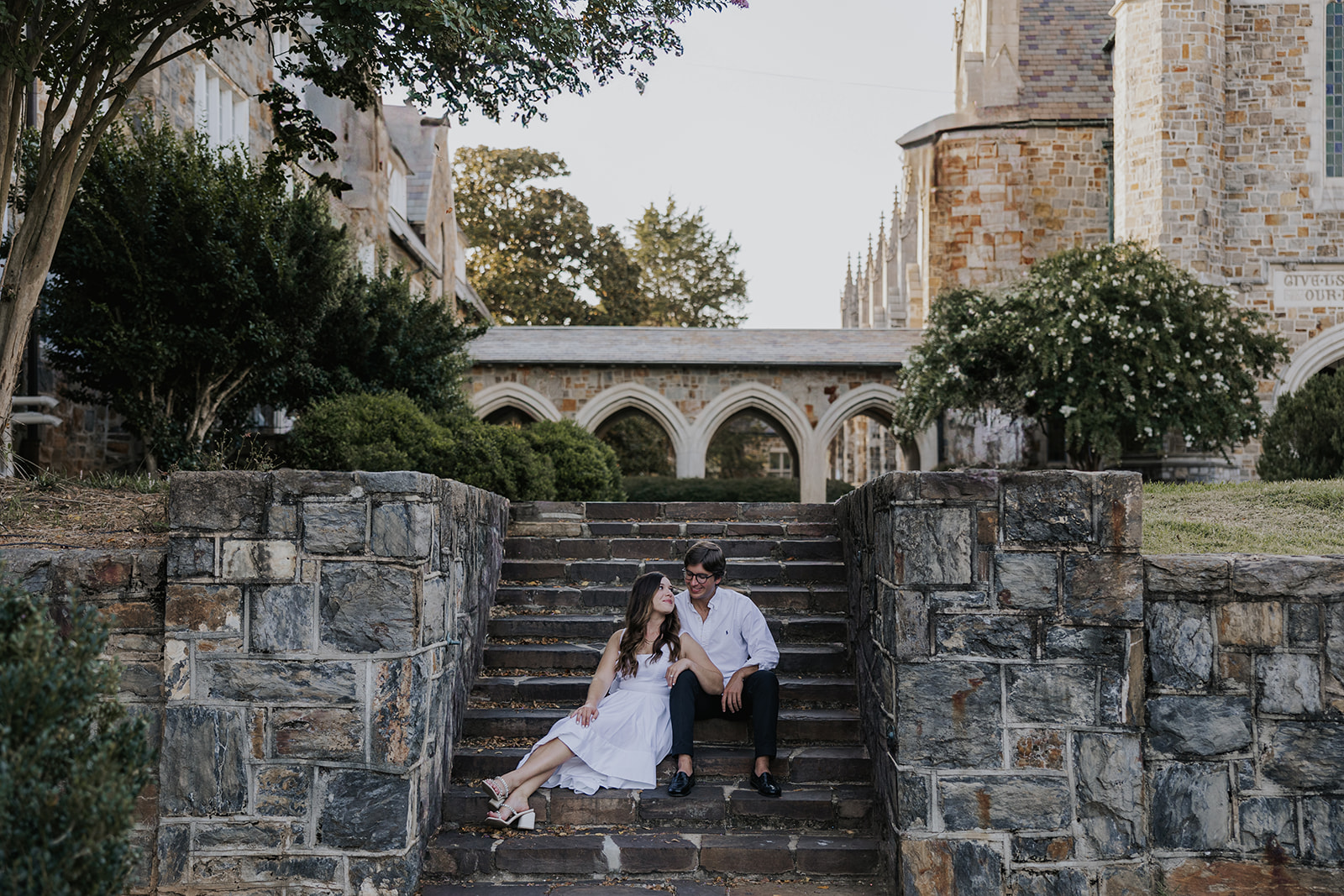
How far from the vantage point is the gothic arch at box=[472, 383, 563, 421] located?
68.1ft

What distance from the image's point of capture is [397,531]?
4.15 m

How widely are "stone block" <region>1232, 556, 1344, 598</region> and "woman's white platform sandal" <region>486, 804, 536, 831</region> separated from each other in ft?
10.1

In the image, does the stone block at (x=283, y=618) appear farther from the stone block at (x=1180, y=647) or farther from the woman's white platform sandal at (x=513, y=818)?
the stone block at (x=1180, y=647)

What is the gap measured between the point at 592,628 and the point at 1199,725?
3.16m

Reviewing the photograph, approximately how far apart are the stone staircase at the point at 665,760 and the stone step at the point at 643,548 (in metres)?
0.01

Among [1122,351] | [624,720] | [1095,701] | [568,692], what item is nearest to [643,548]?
[568,692]

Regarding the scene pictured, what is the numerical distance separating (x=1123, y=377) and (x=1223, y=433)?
1.89m

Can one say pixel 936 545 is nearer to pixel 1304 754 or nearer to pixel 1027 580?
pixel 1027 580

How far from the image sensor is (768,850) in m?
4.49

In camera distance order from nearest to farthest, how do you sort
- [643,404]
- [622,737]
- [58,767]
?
[58,767] → [622,737] → [643,404]

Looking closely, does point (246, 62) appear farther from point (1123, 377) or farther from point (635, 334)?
point (1123, 377)

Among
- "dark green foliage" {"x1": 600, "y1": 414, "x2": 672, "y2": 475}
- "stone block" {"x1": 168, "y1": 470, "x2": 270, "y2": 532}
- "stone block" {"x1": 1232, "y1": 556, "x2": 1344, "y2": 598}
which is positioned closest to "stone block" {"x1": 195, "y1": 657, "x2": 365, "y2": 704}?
"stone block" {"x1": 168, "y1": 470, "x2": 270, "y2": 532}

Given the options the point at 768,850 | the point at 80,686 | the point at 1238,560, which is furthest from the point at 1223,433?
the point at 80,686

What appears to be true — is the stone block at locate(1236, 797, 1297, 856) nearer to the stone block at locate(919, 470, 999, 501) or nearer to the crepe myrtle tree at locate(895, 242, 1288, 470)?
the stone block at locate(919, 470, 999, 501)
